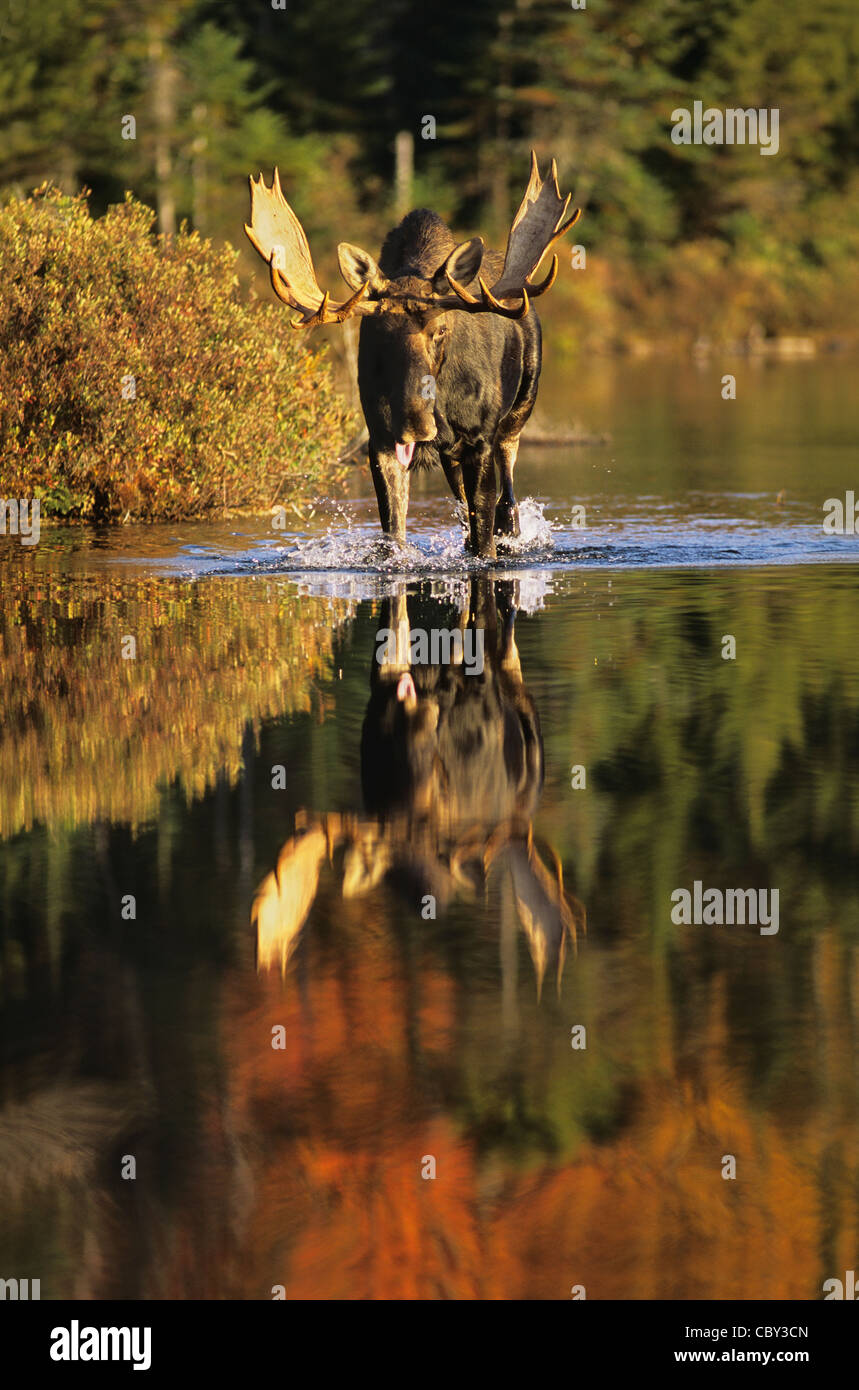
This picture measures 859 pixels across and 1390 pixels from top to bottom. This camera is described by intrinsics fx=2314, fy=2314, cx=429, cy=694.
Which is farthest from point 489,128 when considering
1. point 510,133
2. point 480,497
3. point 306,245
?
point 480,497

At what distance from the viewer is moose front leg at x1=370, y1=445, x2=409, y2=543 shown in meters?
15.5

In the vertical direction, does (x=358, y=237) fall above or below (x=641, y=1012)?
above

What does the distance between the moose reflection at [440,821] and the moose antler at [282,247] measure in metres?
4.93

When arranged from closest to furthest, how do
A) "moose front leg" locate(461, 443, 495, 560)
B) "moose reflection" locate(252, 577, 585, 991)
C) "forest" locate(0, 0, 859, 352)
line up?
"moose reflection" locate(252, 577, 585, 991) < "moose front leg" locate(461, 443, 495, 560) < "forest" locate(0, 0, 859, 352)

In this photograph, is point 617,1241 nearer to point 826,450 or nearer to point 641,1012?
point 641,1012

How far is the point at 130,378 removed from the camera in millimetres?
19500

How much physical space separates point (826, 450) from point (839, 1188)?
77.5ft

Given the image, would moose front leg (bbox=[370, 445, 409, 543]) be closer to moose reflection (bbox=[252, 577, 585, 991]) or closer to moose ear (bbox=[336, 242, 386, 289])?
moose ear (bbox=[336, 242, 386, 289])

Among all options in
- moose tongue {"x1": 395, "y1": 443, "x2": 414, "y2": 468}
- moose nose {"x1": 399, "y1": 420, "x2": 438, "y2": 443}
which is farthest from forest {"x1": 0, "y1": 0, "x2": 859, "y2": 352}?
moose nose {"x1": 399, "y1": 420, "x2": 438, "y2": 443}

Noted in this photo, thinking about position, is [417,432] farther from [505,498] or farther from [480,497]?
[505,498]

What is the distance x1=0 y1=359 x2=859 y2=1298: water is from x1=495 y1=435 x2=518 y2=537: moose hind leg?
3477mm

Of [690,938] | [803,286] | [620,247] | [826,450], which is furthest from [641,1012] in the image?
[803,286]

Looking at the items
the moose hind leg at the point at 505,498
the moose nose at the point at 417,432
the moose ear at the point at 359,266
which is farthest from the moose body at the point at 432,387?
the moose hind leg at the point at 505,498

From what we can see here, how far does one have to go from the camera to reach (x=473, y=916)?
7.35 meters
